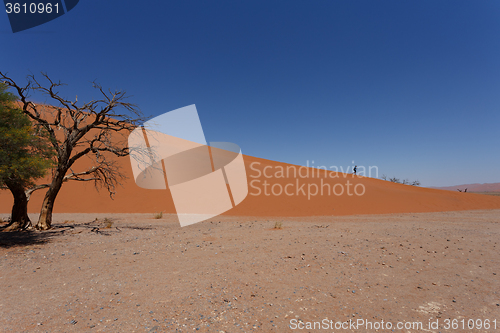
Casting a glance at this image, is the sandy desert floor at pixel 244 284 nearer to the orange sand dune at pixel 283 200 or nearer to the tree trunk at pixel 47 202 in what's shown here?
the tree trunk at pixel 47 202

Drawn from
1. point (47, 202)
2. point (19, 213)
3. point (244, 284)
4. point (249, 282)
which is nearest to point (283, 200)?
point (47, 202)

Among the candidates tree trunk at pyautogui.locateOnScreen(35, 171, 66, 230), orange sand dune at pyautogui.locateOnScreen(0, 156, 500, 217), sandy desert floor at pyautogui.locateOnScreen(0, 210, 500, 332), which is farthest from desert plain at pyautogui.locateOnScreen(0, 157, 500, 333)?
orange sand dune at pyautogui.locateOnScreen(0, 156, 500, 217)

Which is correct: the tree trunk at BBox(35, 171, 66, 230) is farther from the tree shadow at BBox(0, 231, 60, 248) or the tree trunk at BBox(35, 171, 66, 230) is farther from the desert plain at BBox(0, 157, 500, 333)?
the desert plain at BBox(0, 157, 500, 333)

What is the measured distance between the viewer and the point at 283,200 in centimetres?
2150

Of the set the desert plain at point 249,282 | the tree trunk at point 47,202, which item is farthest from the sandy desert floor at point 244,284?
the tree trunk at point 47,202

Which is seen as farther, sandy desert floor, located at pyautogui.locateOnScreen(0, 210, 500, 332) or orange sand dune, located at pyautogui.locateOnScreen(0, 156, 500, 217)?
orange sand dune, located at pyautogui.locateOnScreen(0, 156, 500, 217)

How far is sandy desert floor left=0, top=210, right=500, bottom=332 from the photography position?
3252 millimetres

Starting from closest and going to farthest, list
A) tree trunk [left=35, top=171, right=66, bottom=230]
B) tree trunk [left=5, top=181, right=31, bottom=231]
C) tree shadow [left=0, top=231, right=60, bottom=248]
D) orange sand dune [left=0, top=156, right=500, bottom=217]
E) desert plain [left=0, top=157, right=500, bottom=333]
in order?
desert plain [left=0, top=157, right=500, bottom=333], tree shadow [left=0, top=231, right=60, bottom=248], tree trunk [left=5, top=181, right=31, bottom=231], tree trunk [left=35, top=171, right=66, bottom=230], orange sand dune [left=0, top=156, right=500, bottom=217]

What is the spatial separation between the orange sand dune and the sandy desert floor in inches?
454

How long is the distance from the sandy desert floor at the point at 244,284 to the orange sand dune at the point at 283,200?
1154 cm

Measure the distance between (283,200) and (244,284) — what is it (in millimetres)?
17430

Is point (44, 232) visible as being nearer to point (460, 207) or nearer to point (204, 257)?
point (204, 257)

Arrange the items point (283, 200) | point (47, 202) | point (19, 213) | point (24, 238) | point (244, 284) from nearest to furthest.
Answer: point (244, 284) < point (24, 238) < point (19, 213) < point (47, 202) < point (283, 200)

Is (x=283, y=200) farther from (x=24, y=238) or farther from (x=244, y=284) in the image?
(x=244, y=284)
